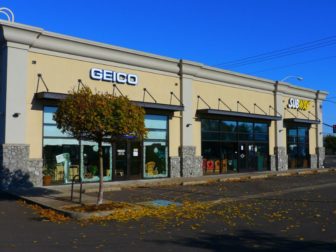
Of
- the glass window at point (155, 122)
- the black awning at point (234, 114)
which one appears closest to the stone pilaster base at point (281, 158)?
the black awning at point (234, 114)

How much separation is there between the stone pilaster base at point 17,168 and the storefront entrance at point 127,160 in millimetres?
4550

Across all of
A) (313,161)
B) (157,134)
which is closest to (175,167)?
(157,134)

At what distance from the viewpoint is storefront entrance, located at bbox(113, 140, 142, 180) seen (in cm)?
2267

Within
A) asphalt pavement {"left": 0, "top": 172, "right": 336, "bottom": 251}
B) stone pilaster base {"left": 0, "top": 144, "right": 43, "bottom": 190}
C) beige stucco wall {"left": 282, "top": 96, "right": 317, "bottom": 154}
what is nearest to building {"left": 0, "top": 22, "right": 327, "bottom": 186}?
stone pilaster base {"left": 0, "top": 144, "right": 43, "bottom": 190}

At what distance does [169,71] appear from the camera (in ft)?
82.9

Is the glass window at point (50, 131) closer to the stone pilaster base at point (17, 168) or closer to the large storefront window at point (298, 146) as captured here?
the stone pilaster base at point (17, 168)

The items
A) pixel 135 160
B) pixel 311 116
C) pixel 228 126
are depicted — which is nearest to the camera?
pixel 135 160

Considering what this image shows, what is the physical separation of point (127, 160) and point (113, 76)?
4.41 meters

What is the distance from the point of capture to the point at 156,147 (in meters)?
24.7

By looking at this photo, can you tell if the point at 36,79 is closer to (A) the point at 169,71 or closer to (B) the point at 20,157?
(B) the point at 20,157

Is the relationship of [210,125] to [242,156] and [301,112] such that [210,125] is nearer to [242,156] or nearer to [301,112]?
[242,156]

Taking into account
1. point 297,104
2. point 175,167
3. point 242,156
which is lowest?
point 175,167

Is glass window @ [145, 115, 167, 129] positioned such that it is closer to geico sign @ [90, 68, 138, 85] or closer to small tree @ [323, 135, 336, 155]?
geico sign @ [90, 68, 138, 85]

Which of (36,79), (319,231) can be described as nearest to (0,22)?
(36,79)
